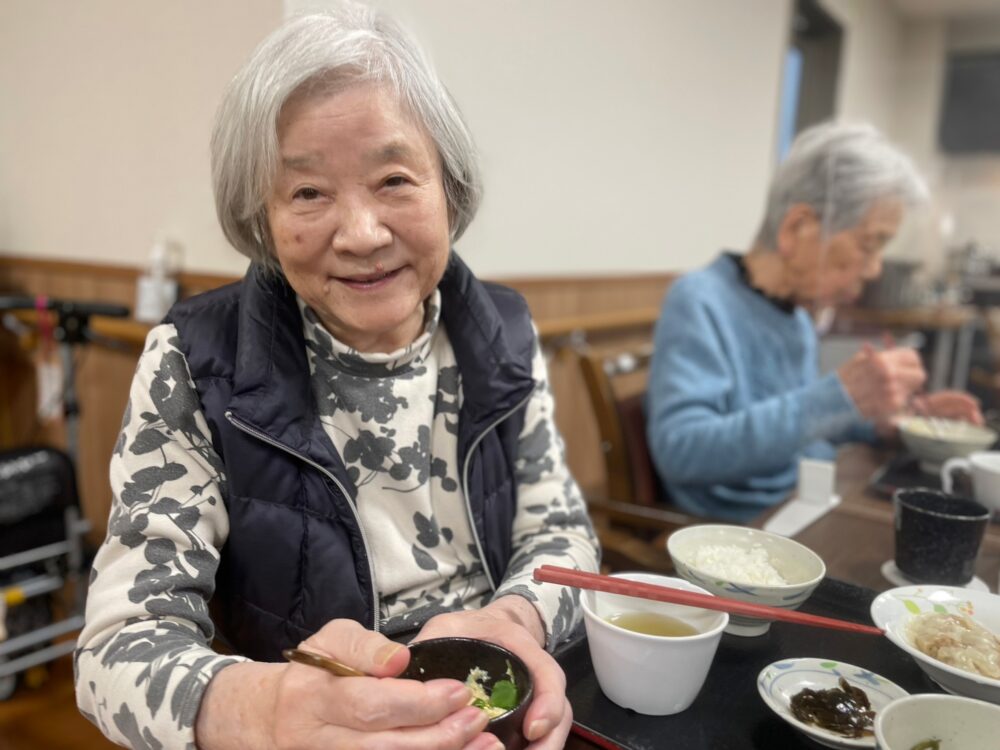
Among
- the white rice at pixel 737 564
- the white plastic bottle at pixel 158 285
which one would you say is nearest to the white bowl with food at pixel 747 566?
the white rice at pixel 737 564

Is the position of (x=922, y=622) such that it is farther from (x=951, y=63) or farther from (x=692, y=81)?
(x=951, y=63)

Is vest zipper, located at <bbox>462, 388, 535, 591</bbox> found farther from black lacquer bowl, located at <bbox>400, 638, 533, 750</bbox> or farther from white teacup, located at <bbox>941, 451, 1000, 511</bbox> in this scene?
white teacup, located at <bbox>941, 451, 1000, 511</bbox>

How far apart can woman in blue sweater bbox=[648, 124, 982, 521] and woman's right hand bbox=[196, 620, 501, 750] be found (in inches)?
40.6

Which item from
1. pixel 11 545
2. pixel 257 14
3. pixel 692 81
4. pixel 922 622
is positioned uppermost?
pixel 692 81

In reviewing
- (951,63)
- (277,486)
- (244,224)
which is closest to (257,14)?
(244,224)

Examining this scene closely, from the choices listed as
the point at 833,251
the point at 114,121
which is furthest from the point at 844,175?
the point at 114,121

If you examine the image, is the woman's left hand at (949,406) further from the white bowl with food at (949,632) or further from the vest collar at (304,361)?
the vest collar at (304,361)

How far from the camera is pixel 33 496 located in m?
1.83

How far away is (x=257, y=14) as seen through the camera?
1.50 m

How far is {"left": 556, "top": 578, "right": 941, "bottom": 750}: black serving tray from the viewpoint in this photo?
0.58 meters

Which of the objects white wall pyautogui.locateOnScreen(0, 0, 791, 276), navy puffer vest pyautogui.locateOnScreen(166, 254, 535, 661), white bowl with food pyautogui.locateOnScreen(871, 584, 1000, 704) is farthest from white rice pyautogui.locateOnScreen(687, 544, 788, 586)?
white wall pyautogui.locateOnScreen(0, 0, 791, 276)

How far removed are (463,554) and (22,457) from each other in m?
1.43

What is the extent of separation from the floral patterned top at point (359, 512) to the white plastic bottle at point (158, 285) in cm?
112

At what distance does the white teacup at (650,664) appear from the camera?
0.58m
